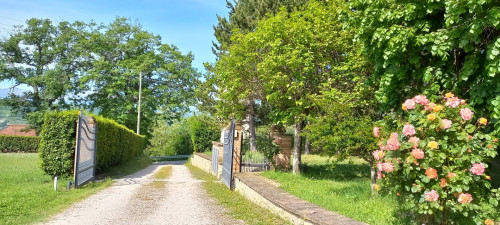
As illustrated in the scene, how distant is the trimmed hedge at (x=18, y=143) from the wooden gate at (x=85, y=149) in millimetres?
24648

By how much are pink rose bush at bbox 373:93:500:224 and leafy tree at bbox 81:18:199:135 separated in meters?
26.5

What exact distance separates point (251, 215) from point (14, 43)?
35152mm

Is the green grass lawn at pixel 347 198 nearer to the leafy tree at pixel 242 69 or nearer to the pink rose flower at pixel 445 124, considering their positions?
the pink rose flower at pixel 445 124

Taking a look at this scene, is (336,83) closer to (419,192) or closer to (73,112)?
(419,192)

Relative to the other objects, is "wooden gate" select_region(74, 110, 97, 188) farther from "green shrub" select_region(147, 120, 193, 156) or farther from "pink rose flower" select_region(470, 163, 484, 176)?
"green shrub" select_region(147, 120, 193, 156)

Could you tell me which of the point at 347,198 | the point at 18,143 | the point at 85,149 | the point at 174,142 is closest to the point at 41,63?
the point at 18,143

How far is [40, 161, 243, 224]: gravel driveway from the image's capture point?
6.47m

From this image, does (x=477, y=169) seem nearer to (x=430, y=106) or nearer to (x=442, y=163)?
(x=442, y=163)

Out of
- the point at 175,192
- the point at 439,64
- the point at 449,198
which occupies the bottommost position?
the point at 175,192

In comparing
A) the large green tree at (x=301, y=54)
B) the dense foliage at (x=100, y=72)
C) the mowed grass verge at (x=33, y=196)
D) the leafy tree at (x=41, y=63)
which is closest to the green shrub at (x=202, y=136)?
the dense foliage at (x=100, y=72)

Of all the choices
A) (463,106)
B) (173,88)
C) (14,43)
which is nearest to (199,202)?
(463,106)

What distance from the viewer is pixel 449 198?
13.9ft

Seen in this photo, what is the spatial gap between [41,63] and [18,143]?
25.6 feet

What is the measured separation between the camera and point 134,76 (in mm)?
30281
